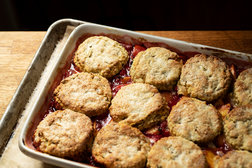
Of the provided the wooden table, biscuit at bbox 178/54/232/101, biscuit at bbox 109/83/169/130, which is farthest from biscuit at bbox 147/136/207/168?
the wooden table

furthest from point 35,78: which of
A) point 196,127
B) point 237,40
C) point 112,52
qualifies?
point 237,40

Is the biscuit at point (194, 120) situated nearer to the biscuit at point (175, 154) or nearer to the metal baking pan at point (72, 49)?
the biscuit at point (175, 154)

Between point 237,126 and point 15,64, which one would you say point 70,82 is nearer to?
point 15,64

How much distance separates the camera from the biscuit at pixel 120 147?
2.08 meters

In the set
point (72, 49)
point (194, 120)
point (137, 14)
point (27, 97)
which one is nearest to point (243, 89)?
point (194, 120)

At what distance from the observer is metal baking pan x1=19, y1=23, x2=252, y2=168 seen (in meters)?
2.09

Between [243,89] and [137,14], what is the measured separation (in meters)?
2.61

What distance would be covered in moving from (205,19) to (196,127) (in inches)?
110

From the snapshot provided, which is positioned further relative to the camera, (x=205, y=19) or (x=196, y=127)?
(x=205, y=19)

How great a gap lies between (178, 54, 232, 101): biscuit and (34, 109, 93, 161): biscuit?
2.81 ft

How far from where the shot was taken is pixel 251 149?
6.89 ft

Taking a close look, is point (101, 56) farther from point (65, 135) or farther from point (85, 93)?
point (65, 135)

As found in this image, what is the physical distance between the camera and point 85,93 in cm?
243

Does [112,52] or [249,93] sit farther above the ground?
[112,52]
